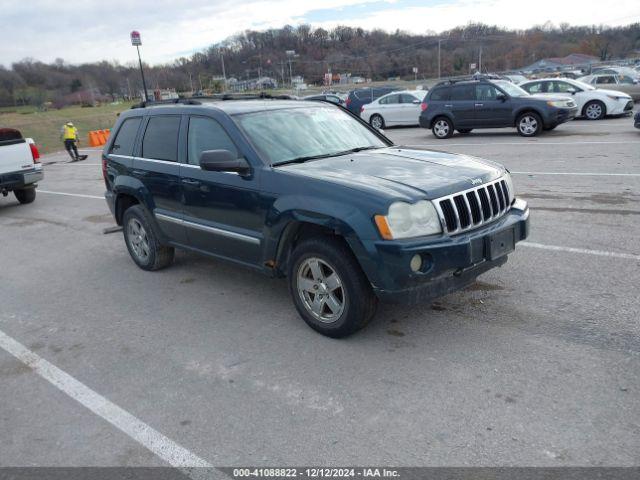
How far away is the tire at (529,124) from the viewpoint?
15.1m

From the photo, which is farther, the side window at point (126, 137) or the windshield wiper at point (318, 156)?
the side window at point (126, 137)

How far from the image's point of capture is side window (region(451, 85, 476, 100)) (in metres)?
16.1

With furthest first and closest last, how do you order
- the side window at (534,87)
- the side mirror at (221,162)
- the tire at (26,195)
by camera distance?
the side window at (534,87)
the tire at (26,195)
the side mirror at (221,162)

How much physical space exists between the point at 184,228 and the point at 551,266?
3.63 m

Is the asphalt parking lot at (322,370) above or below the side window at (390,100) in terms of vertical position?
below

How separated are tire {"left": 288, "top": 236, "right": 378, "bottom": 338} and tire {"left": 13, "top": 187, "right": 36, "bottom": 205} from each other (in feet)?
32.9

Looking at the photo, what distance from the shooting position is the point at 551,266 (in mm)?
5316

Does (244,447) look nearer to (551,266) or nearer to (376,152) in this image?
(376,152)

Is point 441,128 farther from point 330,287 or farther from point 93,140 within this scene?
point 93,140

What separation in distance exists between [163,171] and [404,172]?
2559 millimetres

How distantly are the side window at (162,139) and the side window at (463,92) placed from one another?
12.5 metres

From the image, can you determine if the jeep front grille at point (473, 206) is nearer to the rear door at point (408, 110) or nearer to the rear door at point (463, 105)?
the rear door at point (463, 105)

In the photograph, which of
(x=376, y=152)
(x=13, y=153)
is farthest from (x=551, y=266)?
(x=13, y=153)

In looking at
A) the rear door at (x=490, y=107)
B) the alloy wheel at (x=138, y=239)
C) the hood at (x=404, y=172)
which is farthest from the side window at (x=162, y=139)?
the rear door at (x=490, y=107)
